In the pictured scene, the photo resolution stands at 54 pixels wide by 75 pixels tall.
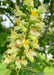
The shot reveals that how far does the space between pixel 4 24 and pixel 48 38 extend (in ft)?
3.63

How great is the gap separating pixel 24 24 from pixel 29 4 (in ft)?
0.48

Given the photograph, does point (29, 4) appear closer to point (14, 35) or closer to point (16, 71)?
point (14, 35)

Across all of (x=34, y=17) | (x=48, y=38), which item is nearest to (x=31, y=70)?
(x=34, y=17)

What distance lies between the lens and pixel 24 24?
1.02 m

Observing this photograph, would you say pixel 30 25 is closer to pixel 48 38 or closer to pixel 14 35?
pixel 14 35

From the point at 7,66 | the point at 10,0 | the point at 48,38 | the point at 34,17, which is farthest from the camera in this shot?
Answer: the point at 48,38

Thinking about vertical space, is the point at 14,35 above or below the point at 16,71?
above

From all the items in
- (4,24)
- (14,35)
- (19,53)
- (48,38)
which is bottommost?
(48,38)

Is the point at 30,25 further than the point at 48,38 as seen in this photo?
No

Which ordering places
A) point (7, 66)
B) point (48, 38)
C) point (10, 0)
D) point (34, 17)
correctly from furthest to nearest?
1. point (48, 38)
2. point (10, 0)
3. point (7, 66)
4. point (34, 17)

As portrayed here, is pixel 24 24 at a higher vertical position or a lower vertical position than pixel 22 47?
higher

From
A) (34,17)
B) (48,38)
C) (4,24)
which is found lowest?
(48,38)

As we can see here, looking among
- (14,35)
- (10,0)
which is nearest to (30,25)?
(14,35)

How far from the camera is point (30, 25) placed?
3.24 feet
